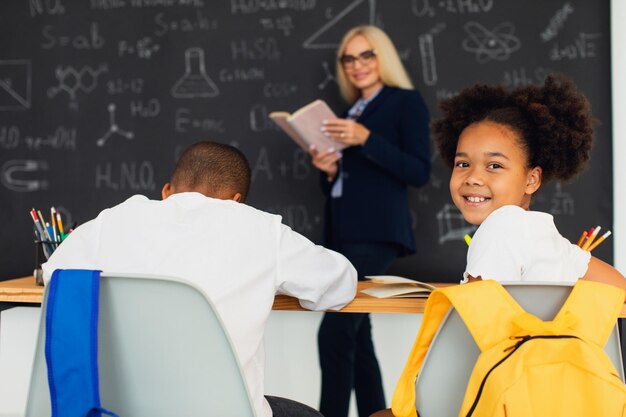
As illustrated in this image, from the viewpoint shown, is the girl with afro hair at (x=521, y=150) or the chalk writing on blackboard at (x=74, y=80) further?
the chalk writing on blackboard at (x=74, y=80)

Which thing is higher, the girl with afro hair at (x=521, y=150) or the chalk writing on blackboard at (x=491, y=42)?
the chalk writing on blackboard at (x=491, y=42)

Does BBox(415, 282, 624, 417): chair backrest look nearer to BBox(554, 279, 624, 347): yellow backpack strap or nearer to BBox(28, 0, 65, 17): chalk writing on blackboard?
BBox(554, 279, 624, 347): yellow backpack strap

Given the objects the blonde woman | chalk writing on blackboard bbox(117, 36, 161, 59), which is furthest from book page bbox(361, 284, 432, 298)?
chalk writing on blackboard bbox(117, 36, 161, 59)

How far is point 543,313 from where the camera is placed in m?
1.13

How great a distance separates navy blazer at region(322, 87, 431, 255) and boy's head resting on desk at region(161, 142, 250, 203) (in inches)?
44.9

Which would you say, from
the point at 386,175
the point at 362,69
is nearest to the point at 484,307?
the point at 386,175

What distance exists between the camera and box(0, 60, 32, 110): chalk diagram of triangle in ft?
10.9

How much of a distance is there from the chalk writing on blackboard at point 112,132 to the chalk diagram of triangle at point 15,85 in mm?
416

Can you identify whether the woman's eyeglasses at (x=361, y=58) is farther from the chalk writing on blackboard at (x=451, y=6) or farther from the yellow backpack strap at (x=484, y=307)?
the yellow backpack strap at (x=484, y=307)

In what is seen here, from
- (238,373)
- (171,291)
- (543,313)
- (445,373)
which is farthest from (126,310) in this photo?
(543,313)

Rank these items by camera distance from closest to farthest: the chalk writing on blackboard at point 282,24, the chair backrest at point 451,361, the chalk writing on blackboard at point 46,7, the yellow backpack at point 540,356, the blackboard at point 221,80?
the yellow backpack at point 540,356, the chair backrest at point 451,361, the blackboard at point 221,80, the chalk writing on blackboard at point 282,24, the chalk writing on blackboard at point 46,7

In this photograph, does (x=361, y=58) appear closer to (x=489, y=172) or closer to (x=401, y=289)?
(x=489, y=172)

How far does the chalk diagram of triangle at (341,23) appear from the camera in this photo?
125 inches

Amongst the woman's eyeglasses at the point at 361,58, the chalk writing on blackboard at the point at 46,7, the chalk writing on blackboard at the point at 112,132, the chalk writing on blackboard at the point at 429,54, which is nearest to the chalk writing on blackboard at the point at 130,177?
the chalk writing on blackboard at the point at 112,132
